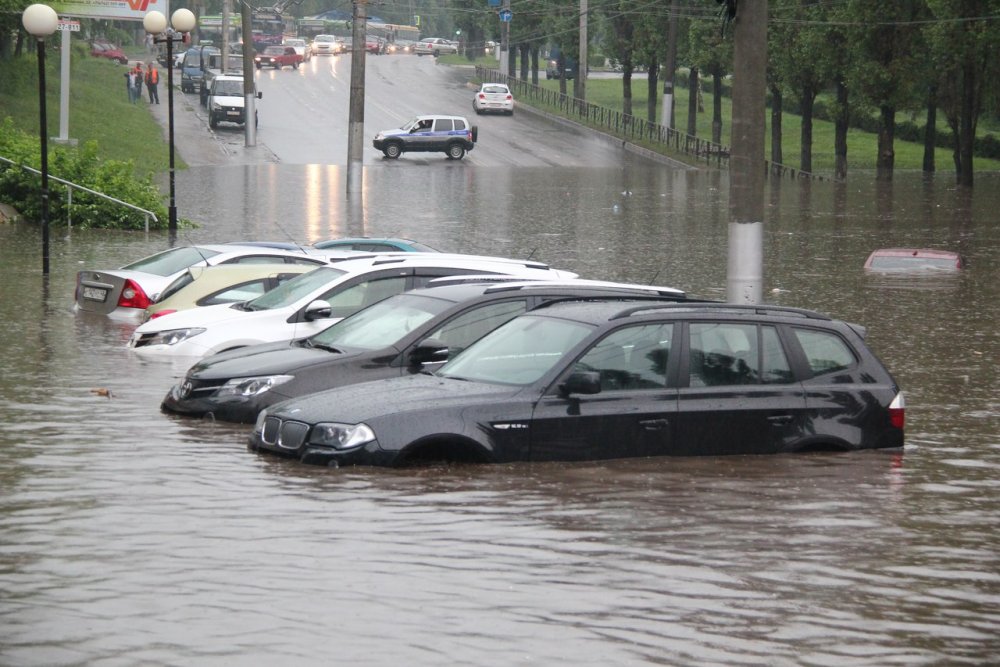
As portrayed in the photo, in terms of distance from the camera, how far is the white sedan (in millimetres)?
77000

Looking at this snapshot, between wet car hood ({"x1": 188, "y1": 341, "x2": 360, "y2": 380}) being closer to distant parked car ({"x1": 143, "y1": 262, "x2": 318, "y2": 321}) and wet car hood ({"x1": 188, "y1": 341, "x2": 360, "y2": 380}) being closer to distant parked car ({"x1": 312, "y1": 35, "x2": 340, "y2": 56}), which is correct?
distant parked car ({"x1": 143, "y1": 262, "x2": 318, "y2": 321})

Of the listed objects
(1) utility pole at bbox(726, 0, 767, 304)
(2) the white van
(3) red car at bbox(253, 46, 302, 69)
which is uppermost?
(3) red car at bbox(253, 46, 302, 69)

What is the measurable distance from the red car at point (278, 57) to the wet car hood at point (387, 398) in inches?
3557

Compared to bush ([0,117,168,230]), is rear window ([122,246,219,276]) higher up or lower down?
lower down

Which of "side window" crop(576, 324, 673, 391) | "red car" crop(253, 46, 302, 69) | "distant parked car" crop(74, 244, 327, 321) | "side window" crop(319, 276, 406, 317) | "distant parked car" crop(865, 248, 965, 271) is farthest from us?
"red car" crop(253, 46, 302, 69)

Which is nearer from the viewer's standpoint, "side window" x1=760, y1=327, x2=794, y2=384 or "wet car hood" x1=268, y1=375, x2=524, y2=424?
"wet car hood" x1=268, y1=375, x2=524, y2=424

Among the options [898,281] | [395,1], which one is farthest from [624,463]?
[395,1]

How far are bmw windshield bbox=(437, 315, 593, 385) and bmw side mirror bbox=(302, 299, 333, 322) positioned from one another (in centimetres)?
310

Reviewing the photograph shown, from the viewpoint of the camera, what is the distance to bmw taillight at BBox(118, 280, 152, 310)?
18.9m

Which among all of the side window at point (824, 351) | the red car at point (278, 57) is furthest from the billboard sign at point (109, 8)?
the red car at point (278, 57)

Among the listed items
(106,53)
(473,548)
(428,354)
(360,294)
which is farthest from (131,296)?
(106,53)

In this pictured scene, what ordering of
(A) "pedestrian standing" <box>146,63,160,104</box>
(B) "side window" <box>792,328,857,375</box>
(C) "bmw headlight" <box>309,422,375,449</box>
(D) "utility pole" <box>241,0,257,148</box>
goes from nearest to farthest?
(C) "bmw headlight" <box>309,422,375,449</box> < (B) "side window" <box>792,328,857,375</box> < (D) "utility pole" <box>241,0,257,148</box> < (A) "pedestrian standing" <box>146,63,160,104</box>

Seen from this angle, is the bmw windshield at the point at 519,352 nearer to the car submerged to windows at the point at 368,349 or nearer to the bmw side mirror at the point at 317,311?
the car submerged to windows at the point at 368,349

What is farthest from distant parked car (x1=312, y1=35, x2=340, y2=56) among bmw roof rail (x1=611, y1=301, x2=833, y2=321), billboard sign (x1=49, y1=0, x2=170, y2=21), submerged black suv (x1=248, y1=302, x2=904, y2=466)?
bmw roof rail (x1=611, y1=301, x2=833, y2=321)
